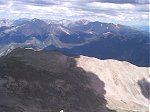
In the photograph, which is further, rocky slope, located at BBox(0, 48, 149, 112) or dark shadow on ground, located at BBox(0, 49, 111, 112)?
dark shadow on ground, located at BBox(0, 49, 111, 112)

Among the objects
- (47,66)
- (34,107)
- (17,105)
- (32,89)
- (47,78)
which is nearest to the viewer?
(17,105)

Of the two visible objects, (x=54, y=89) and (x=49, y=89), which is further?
(x=54, y=89)

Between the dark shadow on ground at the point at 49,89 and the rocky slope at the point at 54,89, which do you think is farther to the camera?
the dark shadow on ground at the point at 49,89

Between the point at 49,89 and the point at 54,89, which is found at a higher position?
the point at 49,89

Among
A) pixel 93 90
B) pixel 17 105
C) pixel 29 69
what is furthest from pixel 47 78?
pixel 17 105

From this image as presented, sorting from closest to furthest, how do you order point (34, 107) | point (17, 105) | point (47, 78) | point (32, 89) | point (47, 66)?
point (17, 105) < point (34, 107) < point (32, 89) < point (47, 78) < point (47, 66)

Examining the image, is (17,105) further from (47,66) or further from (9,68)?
(47,66)
